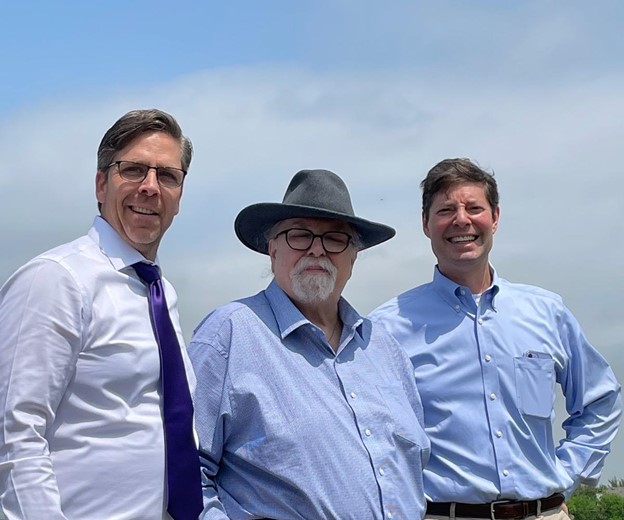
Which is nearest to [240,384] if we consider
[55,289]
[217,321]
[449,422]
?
[217,321]

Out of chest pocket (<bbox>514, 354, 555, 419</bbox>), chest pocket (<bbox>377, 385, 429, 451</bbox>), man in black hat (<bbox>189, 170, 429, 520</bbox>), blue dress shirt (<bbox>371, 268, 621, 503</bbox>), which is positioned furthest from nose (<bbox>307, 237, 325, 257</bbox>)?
chest pocket (<bbox>514, 354, 555, 419</bbox>)

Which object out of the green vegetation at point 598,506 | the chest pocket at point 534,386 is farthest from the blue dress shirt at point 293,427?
the green vegetation at point 598,506

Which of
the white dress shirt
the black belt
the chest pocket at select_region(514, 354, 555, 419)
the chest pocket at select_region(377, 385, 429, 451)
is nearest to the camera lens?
the white dress shirt

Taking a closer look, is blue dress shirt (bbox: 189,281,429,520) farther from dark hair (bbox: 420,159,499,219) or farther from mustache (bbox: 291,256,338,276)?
dark hair (bbox: 420,159,499,219)

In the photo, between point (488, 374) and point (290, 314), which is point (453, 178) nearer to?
point (488, 374)

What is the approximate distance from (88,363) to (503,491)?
2586 mm

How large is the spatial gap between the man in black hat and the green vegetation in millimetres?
11947

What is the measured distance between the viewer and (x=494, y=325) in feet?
17.6

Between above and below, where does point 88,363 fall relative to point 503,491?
above

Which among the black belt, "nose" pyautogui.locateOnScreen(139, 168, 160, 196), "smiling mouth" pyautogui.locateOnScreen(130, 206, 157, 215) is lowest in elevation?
the black belt

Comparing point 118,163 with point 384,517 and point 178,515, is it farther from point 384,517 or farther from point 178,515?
point 384,517

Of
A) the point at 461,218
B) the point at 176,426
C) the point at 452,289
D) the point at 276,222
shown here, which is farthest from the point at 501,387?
the point at 176,426

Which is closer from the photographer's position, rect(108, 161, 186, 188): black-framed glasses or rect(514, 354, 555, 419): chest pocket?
rect(108, 161, 186, 188): black-framed glasses

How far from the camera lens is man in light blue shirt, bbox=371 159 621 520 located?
5027 millimetres
